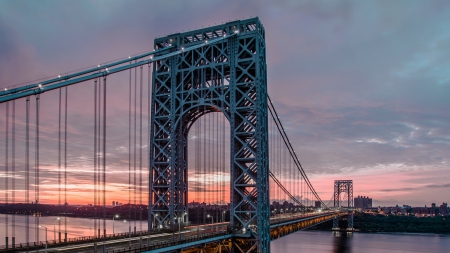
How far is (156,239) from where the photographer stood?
103 ft

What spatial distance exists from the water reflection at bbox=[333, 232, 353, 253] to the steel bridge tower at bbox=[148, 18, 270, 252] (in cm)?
7705

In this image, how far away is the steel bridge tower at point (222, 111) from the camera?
38469mm

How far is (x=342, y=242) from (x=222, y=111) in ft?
332

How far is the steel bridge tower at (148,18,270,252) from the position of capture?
3847cm

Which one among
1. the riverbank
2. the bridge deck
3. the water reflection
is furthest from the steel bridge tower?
the riverbank

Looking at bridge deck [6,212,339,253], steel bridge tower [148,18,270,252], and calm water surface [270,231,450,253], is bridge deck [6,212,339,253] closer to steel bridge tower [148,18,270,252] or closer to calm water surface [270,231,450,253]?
steel bridge tower [148,18,270,252]

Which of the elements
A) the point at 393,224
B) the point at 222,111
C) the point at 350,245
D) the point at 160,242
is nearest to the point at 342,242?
the point at 350,245

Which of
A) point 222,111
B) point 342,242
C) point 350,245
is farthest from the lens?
point 342,242

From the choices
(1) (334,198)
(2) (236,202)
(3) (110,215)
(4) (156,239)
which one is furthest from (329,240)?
(4) (156,239)

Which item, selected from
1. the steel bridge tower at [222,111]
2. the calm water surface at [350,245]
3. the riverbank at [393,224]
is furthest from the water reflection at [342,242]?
the steel bridge tower at [222,111]

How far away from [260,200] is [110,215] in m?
154

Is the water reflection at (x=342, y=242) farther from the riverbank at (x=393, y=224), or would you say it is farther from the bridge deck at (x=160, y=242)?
the bridge deck at (x=160, y=242)

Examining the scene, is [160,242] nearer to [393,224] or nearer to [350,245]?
[350,245]

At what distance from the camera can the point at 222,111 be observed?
132ft
